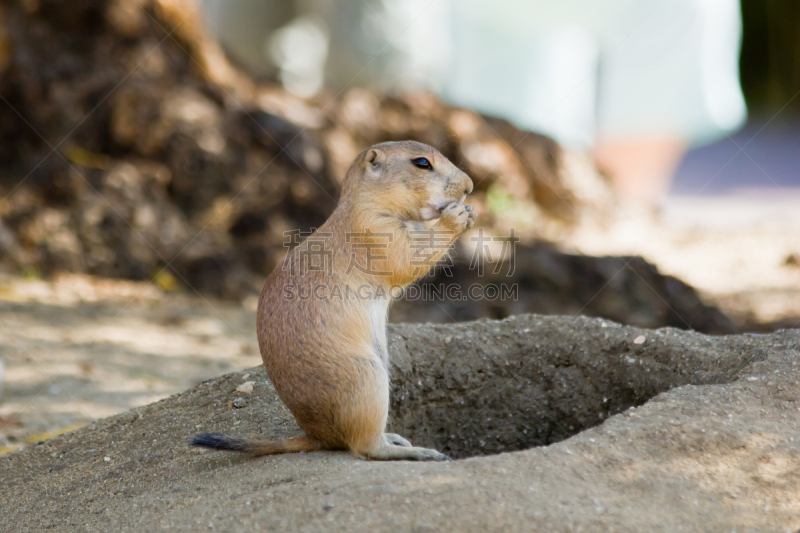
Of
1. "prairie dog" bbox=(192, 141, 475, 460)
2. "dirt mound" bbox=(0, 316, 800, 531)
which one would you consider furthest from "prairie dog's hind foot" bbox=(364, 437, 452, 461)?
"dirt mound" bbox=(0, 316, 800, 531)

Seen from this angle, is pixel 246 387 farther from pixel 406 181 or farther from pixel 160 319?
pixel 160 319

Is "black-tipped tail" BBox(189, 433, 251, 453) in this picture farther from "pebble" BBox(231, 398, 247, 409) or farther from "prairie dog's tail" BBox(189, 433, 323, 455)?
"pebble" BBox(231, 398, 247, 409)

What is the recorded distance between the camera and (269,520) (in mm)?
2936

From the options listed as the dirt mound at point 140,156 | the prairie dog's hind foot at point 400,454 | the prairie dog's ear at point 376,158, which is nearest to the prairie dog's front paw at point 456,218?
the prairie dog's ear at point 376,158

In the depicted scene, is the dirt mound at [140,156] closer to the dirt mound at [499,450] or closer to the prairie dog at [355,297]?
the dirt mound at [499,450]

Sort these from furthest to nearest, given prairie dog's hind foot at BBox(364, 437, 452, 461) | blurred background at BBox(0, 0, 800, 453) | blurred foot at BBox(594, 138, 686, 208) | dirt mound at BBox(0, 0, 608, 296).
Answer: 1. blurred foot at BBox(594, 138, 686, 208)
2. dirt mound at BBox(0, 0, 608, 296)
3. blurred background at BBox(0, 0, 800, 453)
4. prairie dog's hind foot at BBox(364, 437, 452, 461)

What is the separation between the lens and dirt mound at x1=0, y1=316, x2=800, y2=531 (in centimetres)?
290

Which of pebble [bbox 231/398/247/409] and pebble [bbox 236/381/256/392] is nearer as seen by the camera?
pebble [bbox 231/398/247/409]

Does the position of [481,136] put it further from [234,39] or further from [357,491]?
[357,491]

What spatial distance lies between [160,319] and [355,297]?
201 inches

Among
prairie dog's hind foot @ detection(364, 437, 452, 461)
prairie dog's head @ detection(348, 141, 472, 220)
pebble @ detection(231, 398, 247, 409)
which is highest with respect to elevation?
prairie dog's head @ detection(348, 141, 472, 220)

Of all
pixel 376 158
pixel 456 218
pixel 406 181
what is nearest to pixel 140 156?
pixel 376 158

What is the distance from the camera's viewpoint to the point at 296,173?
9820 mm

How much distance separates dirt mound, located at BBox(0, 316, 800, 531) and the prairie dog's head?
3.48 ft
